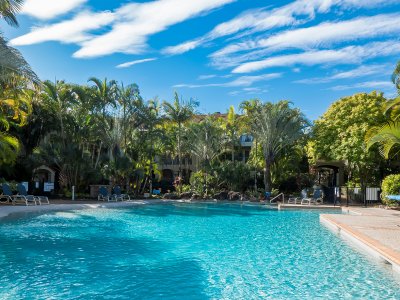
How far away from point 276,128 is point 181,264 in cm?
2170

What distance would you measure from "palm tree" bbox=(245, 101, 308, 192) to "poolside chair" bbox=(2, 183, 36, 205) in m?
16.5

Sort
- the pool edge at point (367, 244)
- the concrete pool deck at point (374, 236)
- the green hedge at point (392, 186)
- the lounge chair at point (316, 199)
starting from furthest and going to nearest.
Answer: the lounge chair at point (316, 199), the green hedge at point (392, 186), the concrete pool deck at point (374, 236), the pool edge at point (367, 244)

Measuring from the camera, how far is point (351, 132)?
85.4ft

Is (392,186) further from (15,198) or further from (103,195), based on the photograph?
(15,198)

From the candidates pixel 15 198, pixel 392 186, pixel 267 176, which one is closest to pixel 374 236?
pixel 392 186

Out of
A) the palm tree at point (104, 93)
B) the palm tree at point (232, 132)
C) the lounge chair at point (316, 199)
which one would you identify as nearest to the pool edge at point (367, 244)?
the lounge chair at point (316, 199)

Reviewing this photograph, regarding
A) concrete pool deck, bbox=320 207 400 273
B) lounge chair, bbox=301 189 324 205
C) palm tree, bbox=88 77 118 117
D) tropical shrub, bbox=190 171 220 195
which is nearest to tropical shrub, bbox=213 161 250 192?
tropical shrub, bbox=190 171 220 195

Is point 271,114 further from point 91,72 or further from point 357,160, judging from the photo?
point 91,72

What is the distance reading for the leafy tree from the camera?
83.1ft

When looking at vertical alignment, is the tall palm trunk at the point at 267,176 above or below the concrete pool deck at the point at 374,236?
above

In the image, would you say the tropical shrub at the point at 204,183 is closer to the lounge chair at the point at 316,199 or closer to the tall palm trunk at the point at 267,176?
the tall palm trunk at the point at 267,176

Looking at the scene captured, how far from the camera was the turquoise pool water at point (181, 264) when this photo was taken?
6.48m

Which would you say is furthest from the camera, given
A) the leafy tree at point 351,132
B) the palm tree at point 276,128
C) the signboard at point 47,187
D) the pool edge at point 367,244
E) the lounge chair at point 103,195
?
the palm tree at point 276,128

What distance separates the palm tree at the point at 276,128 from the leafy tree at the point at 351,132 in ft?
5.83
